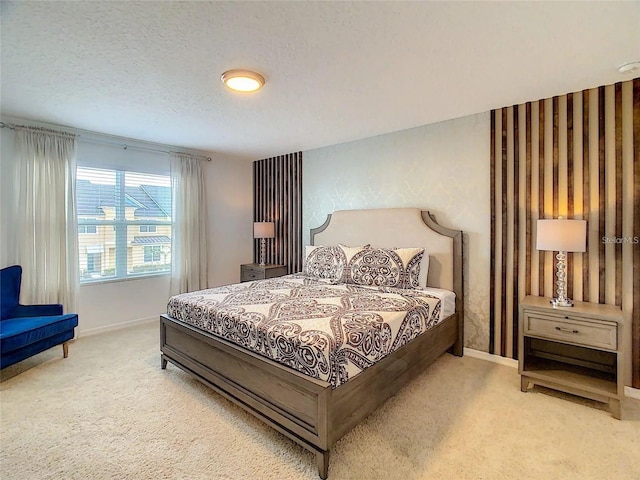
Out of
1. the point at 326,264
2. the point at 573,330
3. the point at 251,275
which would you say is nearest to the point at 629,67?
the point at 573,330

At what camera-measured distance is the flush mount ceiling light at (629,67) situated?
2.18 m

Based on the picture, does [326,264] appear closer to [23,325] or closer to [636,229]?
[636,229]

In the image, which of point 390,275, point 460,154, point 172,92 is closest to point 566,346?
point 390,275

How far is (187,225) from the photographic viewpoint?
15.3ft

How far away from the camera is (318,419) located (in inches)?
67.4

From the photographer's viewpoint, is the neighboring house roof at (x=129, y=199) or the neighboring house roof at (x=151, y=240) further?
the neighboring house roof at (x=151, y=240)

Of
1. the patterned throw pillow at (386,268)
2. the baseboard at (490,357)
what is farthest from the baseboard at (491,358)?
the patterned throw pillow at (386,268)

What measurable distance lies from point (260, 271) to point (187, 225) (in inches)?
49.8

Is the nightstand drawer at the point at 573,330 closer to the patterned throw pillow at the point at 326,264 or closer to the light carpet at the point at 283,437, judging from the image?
the light carpet at the point at 283,437

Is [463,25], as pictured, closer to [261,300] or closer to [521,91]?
[521,91]

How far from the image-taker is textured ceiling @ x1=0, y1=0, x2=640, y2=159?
1688 mm

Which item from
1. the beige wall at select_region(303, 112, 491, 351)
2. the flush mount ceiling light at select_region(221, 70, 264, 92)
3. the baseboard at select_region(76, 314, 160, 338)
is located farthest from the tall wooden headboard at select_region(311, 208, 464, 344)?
the baseboard at select_region(76, 314, 160, 338)

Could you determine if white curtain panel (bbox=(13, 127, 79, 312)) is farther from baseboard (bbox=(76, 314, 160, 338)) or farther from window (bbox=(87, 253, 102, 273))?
baseboard (bbox=(76, 314, 160, 338))

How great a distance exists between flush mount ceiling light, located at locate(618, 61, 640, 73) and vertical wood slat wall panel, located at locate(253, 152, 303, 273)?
3.59 meters
